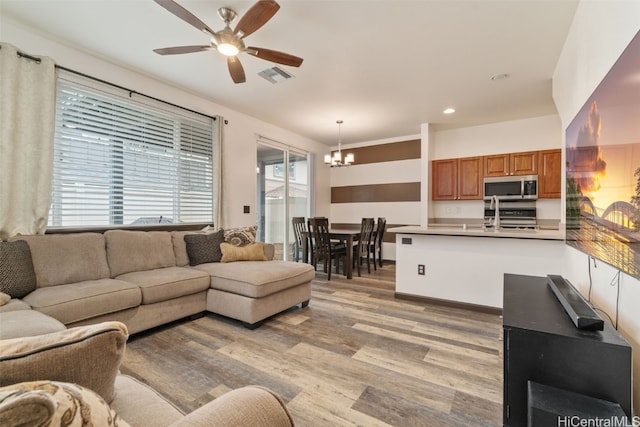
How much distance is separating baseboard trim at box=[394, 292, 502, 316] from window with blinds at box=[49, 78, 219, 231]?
2.96 m

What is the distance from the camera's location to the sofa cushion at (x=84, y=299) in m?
1.99

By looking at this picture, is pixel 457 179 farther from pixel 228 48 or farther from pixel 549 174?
pixel 228 48

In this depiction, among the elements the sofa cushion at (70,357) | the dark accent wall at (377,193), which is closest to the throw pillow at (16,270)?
the sofa cushion at (70,357)

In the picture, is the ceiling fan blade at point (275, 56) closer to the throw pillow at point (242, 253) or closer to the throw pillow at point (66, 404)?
the throw pillow at point (242, 253)

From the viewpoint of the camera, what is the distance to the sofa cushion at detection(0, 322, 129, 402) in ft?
1.78

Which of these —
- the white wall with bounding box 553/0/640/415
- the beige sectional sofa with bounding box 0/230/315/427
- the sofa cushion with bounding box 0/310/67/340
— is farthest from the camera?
the sofa cushion with bounding box 0/310/67/340

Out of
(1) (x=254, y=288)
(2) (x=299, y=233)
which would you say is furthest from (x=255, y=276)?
(2) (x=299, y=233)

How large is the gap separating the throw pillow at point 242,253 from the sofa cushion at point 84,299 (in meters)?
1.07

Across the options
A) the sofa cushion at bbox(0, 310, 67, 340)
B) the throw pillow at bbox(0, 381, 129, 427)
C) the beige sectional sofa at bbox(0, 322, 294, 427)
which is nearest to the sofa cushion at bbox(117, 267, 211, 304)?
the sofa cushion at bbox(0, 310, 67, 340)

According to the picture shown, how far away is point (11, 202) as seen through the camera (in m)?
2.42

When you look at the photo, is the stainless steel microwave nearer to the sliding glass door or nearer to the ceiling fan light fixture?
the sliding glass door

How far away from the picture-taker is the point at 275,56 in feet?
7.93

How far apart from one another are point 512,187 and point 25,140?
20.3 ft

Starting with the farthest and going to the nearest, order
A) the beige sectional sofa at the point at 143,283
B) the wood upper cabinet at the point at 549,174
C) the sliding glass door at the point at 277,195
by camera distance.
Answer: the sliding glass door at the point at 277,195 < the wood upper cabinet at the point at 549,174 < the beige sectional sofa at the point at 143,283
